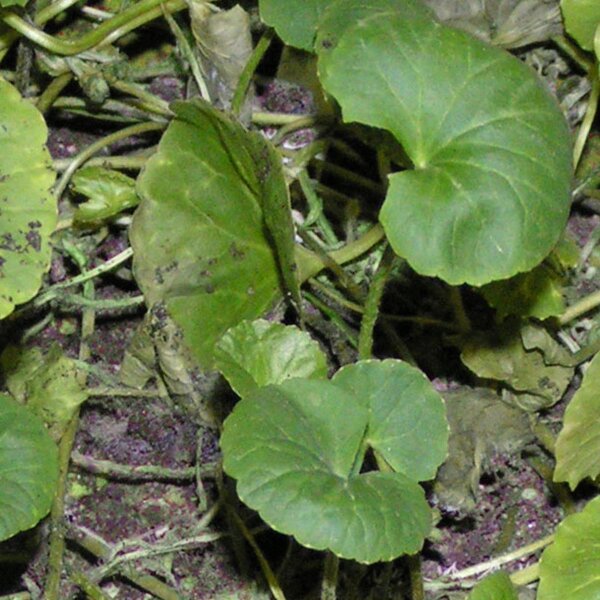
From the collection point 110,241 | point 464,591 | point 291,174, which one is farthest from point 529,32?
point 464,591

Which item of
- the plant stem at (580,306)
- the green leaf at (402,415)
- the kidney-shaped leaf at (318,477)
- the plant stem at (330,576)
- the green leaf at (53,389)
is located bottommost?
the green leaf at (53,389)

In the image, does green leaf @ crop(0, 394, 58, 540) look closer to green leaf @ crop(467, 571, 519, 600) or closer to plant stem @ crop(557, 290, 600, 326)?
green leaf @ crop(467, 571, 519, 600)

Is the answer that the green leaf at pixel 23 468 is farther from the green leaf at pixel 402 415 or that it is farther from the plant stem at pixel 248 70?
the plant stem at pixel 248 70

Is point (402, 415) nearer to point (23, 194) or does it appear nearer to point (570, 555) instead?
point (570, 555)

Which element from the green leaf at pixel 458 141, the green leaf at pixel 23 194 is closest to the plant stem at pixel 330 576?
the green leaf at pixel 458 141

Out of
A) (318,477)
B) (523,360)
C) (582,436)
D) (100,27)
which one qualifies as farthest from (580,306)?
(100,27)

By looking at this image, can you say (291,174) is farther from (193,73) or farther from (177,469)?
(177,469)
